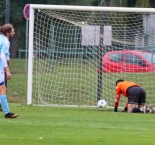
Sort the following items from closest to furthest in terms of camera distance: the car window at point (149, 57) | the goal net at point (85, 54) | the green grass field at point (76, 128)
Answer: the green grass field at point (76, 128), the goal net at point (85, 54), the car window at point (149, 57)

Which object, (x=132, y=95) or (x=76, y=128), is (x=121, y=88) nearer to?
(x=132, y=95)

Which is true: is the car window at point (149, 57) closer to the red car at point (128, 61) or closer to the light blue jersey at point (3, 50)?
the red car at point (128, 61)

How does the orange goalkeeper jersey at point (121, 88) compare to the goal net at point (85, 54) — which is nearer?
the orange goalkeeper jersey at point (121, 88)

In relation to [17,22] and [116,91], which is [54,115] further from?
[17,22]

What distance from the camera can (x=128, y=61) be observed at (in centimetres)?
2211

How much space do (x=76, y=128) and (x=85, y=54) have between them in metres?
7.53

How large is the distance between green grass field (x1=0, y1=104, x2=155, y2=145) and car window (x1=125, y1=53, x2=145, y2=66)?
107 inches

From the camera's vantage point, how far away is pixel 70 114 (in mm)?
18453

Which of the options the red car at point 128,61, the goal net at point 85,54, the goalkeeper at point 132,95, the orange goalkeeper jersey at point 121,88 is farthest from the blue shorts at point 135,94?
the red car at point 128,61

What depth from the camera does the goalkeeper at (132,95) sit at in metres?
19.8

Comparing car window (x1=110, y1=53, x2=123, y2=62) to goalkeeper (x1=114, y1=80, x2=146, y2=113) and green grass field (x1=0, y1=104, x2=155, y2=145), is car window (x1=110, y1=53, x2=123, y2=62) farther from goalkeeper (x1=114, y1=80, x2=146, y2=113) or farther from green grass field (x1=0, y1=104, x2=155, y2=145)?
green grass field (x1=0, y1=104, x2=155, y2=145)

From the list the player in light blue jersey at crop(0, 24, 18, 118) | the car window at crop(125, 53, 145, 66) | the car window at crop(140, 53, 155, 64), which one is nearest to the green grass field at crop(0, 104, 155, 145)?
the player in light blue jersey at crop(0, 24, 18, 118)

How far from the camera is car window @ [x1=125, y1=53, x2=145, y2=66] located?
22.0 metres

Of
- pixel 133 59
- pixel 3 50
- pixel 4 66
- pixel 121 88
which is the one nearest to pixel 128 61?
pixel 133 59
